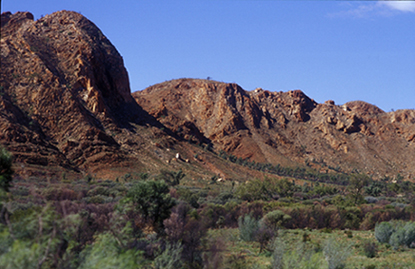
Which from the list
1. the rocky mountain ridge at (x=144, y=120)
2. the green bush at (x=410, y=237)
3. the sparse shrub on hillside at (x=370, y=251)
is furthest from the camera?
the rocky mountain ridge at (x=144, y=120)

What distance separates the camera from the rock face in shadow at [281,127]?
4023 inches

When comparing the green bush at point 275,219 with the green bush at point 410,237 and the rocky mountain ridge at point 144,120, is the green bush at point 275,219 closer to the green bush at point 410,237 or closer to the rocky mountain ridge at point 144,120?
the green bush at point 410,237

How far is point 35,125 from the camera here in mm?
60000

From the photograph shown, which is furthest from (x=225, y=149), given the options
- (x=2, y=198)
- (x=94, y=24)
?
(x=2, y=198)

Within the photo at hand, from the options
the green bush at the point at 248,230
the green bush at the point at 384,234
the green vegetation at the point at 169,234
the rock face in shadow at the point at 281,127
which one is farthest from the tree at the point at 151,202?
the rock face in shadow at the point at 281,127

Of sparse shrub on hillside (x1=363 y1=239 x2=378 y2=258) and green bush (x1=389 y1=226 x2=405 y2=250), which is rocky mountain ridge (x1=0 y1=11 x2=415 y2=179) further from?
green bush (x1=389 y1=226 x2=405 y2=250)

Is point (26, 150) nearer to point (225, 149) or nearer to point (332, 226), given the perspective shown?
point (332, 226)

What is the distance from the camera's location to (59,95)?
65.8m

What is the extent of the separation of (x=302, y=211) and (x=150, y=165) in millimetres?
37408

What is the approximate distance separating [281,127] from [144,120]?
174ft

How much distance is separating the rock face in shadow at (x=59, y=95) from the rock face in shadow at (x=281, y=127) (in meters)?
22.4

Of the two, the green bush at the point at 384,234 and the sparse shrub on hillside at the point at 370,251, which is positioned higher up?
the green bush at the point at 384,234

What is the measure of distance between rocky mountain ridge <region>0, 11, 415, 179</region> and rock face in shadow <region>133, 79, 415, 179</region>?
345 mm

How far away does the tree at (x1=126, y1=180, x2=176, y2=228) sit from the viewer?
17.4 meters
